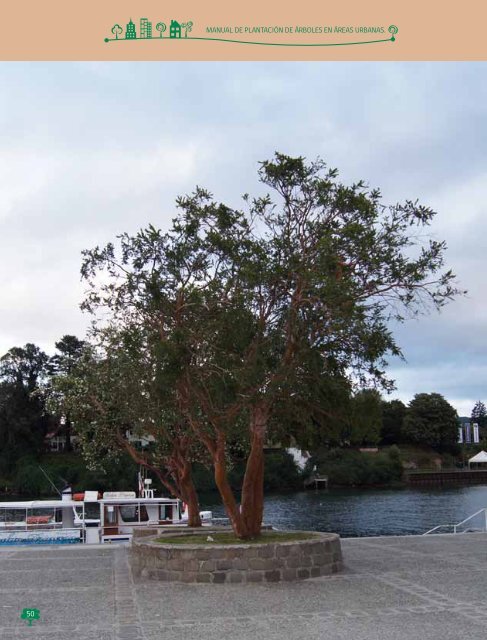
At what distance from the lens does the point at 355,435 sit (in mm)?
18469

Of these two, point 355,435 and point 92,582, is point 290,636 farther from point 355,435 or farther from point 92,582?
point 355,435

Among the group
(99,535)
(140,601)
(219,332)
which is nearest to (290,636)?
(140,601)

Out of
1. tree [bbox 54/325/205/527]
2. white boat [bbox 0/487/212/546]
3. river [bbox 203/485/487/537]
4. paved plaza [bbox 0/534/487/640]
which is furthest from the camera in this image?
river [bbox 203/485/487/537]

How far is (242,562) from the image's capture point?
15.1 metres

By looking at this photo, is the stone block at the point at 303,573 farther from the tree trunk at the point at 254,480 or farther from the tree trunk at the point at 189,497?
the tree trunk at the point at 189,497

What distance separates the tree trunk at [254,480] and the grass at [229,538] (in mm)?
402

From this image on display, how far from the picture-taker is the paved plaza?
1029 cm

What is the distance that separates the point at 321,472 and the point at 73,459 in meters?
35.0

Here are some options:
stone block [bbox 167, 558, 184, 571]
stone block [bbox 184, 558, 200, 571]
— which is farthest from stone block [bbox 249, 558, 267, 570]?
stone block [bbox 167, 558, 184, 571]

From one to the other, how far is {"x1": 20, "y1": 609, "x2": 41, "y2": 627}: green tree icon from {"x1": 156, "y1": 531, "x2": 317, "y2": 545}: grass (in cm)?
540

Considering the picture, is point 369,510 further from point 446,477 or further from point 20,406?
point 446,477

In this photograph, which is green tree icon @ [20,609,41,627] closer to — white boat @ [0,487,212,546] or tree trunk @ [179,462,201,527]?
tree trunk @ [179,462,201,527]

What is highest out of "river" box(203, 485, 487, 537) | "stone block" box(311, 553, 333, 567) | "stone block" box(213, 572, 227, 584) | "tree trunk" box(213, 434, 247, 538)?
"tree trunk" box(213, 434, 247, 538)

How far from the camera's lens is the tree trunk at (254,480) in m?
17.2
